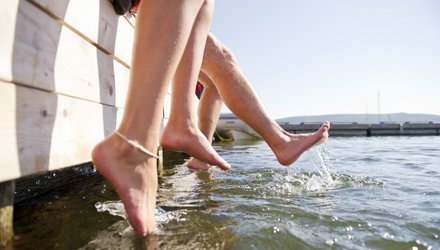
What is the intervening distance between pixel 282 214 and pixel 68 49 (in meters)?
0.90

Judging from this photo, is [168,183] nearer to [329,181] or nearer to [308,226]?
[329,181]

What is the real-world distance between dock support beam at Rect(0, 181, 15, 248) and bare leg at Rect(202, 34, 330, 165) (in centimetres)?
92

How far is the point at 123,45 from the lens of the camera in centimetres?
180

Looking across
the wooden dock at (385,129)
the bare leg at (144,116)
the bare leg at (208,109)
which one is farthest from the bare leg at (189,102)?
the wooden dock at (385,129)

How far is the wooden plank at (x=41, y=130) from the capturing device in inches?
33.0

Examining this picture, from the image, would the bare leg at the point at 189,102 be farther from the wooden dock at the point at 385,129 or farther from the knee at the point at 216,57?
the wooden dock at the point at 385,129

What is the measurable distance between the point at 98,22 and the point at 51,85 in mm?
483

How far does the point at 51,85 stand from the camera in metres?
1.05

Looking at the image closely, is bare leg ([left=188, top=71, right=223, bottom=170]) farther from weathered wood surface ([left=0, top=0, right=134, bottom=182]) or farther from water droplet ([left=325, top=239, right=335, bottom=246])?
water droplet ([left=325, top=239, right=335, bottom=246])

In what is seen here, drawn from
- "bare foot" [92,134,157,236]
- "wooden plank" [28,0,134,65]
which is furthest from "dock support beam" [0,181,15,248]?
"wooden plank" [28,0,134,65]

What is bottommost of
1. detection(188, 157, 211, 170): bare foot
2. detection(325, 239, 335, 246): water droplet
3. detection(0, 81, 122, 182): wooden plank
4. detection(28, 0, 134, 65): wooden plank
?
detection(325, 239, 335, 246): water droplet

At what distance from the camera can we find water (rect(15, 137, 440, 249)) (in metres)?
0.98

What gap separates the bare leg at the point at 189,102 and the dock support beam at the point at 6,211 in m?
0.51

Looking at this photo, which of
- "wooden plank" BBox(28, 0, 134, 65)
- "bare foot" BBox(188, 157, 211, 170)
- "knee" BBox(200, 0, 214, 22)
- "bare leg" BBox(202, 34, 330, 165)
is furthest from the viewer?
"bare foot" BBox(188, 157, 211, 170)
